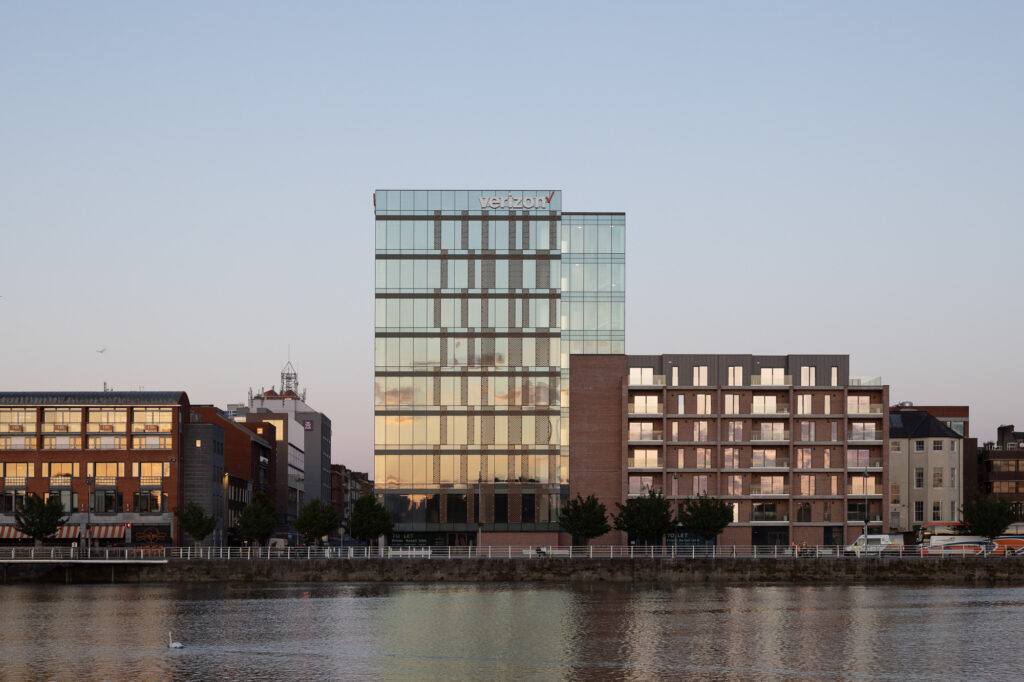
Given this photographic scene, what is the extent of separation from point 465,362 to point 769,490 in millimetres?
Answer: 36721

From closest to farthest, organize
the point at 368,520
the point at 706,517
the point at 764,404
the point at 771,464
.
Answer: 1. the point at 706,517
2. the point at 368,520
3. the point at 771,464
4. the point at 764,404

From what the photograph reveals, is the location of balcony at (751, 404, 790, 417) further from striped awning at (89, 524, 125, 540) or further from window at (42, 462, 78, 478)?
window at (42, 462, 78, 478)

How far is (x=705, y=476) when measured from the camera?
147750mm

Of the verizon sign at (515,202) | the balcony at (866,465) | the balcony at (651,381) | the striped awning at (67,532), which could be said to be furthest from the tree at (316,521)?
the balcony at (866,465)

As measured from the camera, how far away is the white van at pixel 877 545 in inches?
4902

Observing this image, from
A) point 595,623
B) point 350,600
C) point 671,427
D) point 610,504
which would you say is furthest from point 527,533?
point 595,623

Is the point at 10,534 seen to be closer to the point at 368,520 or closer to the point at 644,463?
the point at 368,520

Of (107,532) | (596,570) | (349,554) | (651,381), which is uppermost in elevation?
(651,381)

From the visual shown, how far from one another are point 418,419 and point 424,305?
12.6 m

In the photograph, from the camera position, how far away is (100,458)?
490 ft

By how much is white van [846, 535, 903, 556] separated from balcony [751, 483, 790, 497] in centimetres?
997

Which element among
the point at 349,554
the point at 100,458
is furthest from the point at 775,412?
the point at 100,458

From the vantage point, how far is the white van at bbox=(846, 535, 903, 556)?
4902 inches

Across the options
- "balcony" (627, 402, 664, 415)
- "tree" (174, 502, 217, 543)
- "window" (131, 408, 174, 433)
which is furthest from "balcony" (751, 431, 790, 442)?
"window" (131, 408, 174, 433)
